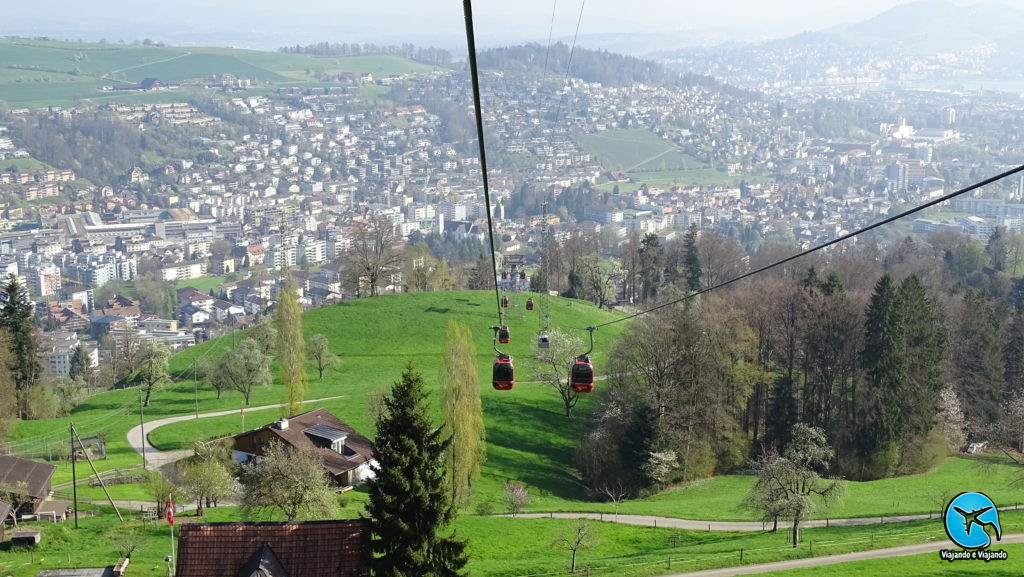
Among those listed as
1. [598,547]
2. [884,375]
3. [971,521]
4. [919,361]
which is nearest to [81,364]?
[598,547]

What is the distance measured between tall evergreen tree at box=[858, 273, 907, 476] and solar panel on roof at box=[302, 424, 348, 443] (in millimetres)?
33485

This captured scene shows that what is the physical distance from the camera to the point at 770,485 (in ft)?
148

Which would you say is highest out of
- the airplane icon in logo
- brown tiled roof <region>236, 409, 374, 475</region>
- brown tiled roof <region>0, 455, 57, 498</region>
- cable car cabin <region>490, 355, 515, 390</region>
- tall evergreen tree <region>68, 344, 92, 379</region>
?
A: cable car cabin <region>490, 355, 515, 390</region>

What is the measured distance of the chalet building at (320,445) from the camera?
55.2 meters

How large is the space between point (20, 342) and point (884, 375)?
61.5m

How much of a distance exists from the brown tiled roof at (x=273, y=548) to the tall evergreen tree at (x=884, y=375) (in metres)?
42.4

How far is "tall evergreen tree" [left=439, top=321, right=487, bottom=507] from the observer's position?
165 feet

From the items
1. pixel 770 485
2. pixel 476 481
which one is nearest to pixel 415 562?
pixel 770 485

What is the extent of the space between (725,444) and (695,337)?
7.26m

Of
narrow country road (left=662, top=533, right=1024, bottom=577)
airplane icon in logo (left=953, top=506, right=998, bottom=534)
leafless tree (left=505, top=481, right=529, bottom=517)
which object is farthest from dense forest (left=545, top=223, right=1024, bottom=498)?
narrow country road (left=662, top=533, right=1024, bottom=577)

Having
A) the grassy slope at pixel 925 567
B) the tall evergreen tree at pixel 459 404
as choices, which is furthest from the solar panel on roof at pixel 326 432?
the grassy slope at pixel 925 567

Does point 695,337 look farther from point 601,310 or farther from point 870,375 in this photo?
point 601,310

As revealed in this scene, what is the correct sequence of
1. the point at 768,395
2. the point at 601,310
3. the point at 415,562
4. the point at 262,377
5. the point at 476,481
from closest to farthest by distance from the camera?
the point at 415,562 < the point at 476,481 < the point at 768,395 < the point at 262,377 < the point at 601,310

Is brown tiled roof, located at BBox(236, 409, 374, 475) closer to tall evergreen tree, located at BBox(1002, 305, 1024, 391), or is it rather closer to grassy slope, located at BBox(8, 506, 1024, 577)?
grassy slope, located at BBox(8, 506, 1024, 577)
